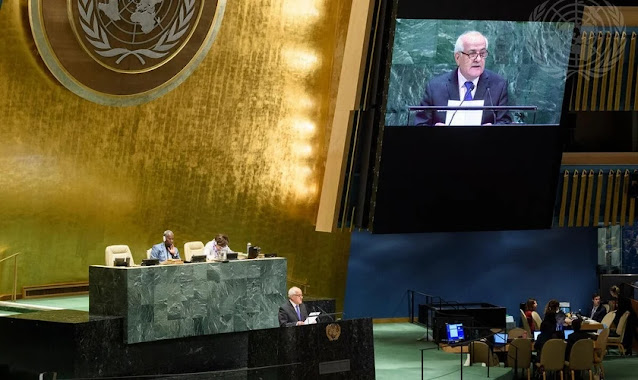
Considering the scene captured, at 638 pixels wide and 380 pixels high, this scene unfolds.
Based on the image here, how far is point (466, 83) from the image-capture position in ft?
47.6

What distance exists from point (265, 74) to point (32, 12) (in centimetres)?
347

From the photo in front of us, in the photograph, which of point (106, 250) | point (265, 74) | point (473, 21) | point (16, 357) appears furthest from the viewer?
point (265, 74)

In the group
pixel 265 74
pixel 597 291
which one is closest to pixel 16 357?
pixel 265 74

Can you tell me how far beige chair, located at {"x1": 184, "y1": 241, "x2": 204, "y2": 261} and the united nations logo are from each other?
9.70 feet

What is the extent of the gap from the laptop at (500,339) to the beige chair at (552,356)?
703mm

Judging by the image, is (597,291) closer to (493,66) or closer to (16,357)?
(493,66)

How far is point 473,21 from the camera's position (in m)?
14.2

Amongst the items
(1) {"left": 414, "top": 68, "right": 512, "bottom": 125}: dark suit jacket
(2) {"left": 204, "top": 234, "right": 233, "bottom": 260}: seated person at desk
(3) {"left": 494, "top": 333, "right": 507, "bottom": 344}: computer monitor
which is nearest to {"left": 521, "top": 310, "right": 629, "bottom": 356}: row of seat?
(3) {"left": 494, "top": 333, "right": 507, "bottom": 344}: computer monitor

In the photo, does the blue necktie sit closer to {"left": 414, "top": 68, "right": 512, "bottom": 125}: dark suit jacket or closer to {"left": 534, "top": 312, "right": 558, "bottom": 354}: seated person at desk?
{"left": 414, "top": 68, "right": 512, "bottom": 125}: dark suit jacket

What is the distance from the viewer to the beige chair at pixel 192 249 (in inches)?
553

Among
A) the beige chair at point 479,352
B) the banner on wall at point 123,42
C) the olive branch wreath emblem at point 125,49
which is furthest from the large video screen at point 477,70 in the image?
the beige chair at point 479,352

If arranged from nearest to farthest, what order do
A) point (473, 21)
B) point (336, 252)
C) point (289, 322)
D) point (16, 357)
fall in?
point (16, 357) → point (289, 322) → point (473, 21) → point (336, 252)

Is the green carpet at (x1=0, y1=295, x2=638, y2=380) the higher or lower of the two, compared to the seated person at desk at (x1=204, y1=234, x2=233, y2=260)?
lower

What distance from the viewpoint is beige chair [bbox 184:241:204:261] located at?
14039 millimetres
